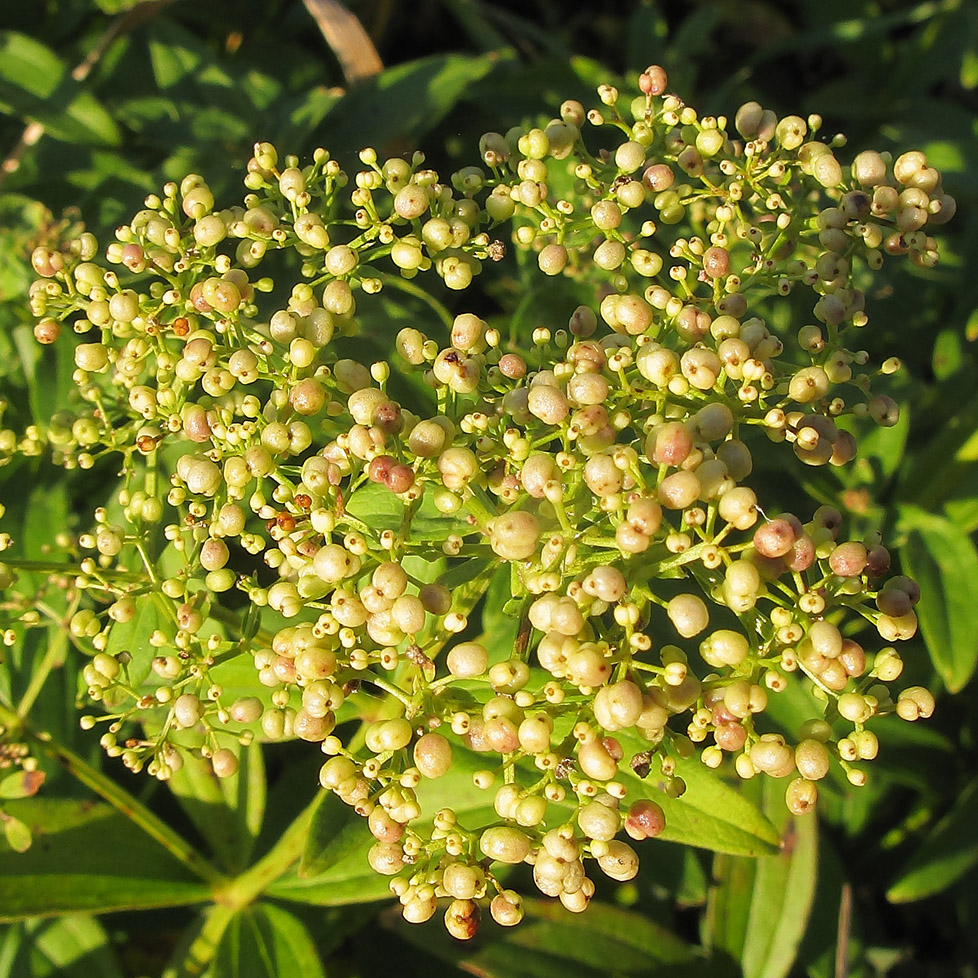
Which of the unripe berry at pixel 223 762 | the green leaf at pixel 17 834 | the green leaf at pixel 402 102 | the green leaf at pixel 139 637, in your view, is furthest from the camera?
the green leaf at pixel 402 102

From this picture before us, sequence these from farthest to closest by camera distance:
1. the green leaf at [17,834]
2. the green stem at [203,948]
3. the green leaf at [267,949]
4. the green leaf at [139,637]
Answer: the green stem at [203,948] < the green leaf at [267,949] < the green leaf at [17,834] < the green leaf at [139,637]

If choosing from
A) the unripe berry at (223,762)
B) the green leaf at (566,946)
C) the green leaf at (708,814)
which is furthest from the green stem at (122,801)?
the green leaf at (708,814)

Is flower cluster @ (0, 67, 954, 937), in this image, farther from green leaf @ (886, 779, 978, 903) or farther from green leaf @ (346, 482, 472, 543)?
green leaf @ (886, 779, 978, 903)

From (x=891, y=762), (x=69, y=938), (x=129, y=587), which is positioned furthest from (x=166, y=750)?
(x=891, y=762)

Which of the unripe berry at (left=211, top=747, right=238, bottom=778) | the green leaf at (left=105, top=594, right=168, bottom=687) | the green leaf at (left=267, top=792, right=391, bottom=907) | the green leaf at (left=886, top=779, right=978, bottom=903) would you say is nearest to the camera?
the unripe berry at (left=211, top=747, right=238, bottom=778)

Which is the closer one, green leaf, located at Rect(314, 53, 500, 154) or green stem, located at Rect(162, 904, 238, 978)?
green stem, located at Rect(162, 904, 238, 978)

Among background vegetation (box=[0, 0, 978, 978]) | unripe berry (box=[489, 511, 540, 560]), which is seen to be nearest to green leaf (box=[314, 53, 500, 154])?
background vegetation (box=[0, 0, 978, 978])

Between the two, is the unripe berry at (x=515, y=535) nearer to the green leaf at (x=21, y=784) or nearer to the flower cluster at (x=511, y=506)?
the flower cluster at (x=511, y=506)

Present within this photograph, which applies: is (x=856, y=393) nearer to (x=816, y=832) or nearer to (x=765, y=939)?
(x=816, y=832)
